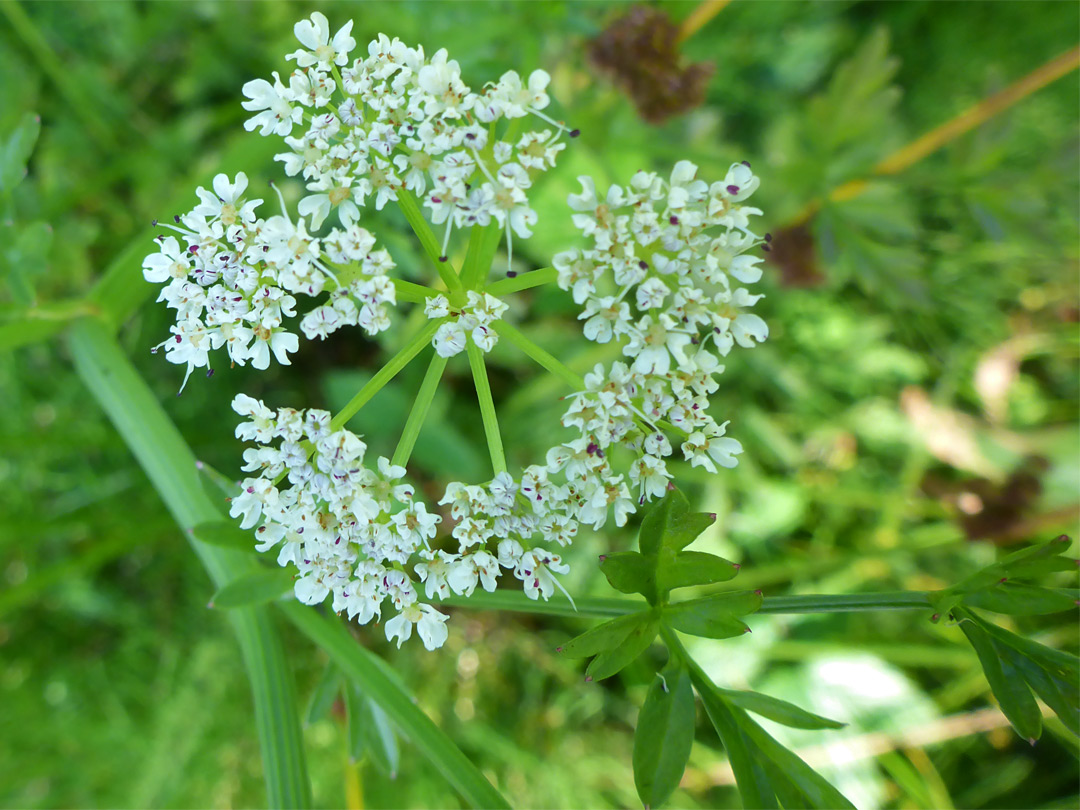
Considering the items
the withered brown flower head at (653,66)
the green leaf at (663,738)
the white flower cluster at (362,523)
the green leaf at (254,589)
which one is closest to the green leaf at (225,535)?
the green leaf at (254,589)

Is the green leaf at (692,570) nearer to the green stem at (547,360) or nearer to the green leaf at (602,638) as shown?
the green leaf at (602,638)

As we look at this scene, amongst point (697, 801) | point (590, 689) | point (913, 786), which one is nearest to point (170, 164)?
point (590, 689)

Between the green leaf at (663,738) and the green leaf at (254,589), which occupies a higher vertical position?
the green leaf at (254,589)

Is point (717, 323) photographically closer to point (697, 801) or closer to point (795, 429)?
point (795, 429)

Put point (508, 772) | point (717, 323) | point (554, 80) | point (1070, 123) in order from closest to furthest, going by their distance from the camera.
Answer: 1. point (717, 323)
2. point (554, 80)
3. point (508, 772)
4. point (1070, 123)

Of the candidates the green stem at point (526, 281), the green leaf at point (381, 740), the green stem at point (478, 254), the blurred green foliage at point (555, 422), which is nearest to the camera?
the green stem at point (526, 281)
